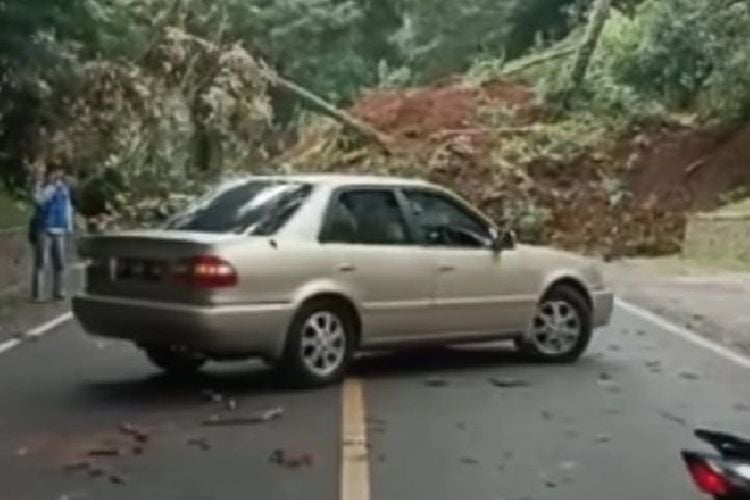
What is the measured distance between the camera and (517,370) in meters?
14.5

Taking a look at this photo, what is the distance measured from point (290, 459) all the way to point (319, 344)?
3.38 m

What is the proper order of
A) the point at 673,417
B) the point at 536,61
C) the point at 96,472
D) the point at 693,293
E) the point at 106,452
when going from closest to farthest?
the point at 96,472 → the point at 106,452 → the point at 673,417 → the point at 693,293 → the point at 536,61

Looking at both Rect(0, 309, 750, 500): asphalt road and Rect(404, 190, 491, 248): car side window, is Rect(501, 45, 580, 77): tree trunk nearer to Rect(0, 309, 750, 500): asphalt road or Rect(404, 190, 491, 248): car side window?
Rect(0, 309, 750, 500): asphalt road

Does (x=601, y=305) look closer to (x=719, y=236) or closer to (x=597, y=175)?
(x=719, y=236)

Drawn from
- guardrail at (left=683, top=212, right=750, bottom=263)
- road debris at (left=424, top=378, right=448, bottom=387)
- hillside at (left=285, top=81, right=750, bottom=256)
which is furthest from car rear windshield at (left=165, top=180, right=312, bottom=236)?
hillside at (left=285, top=81, right=750, bottom=256)

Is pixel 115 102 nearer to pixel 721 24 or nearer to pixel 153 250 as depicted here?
pixel 721 24

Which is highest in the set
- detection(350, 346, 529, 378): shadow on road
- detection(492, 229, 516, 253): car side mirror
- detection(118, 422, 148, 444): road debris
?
detection(492, 229, 516, 253): car side mirror

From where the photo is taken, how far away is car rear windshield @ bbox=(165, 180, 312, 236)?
13.3 metres

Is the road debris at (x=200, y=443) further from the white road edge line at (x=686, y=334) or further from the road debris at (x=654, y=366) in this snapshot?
the white road edge line at (x=686, y=334)

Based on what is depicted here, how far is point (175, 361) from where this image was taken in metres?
13.9

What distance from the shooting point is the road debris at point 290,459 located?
9.62m

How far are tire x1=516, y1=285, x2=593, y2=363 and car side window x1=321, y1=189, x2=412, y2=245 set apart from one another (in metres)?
1.68

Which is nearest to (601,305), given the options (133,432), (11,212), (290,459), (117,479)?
(133,432)

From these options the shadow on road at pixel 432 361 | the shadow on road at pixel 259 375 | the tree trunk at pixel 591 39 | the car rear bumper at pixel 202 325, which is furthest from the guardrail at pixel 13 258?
the tree trunk at pixel 591 39
